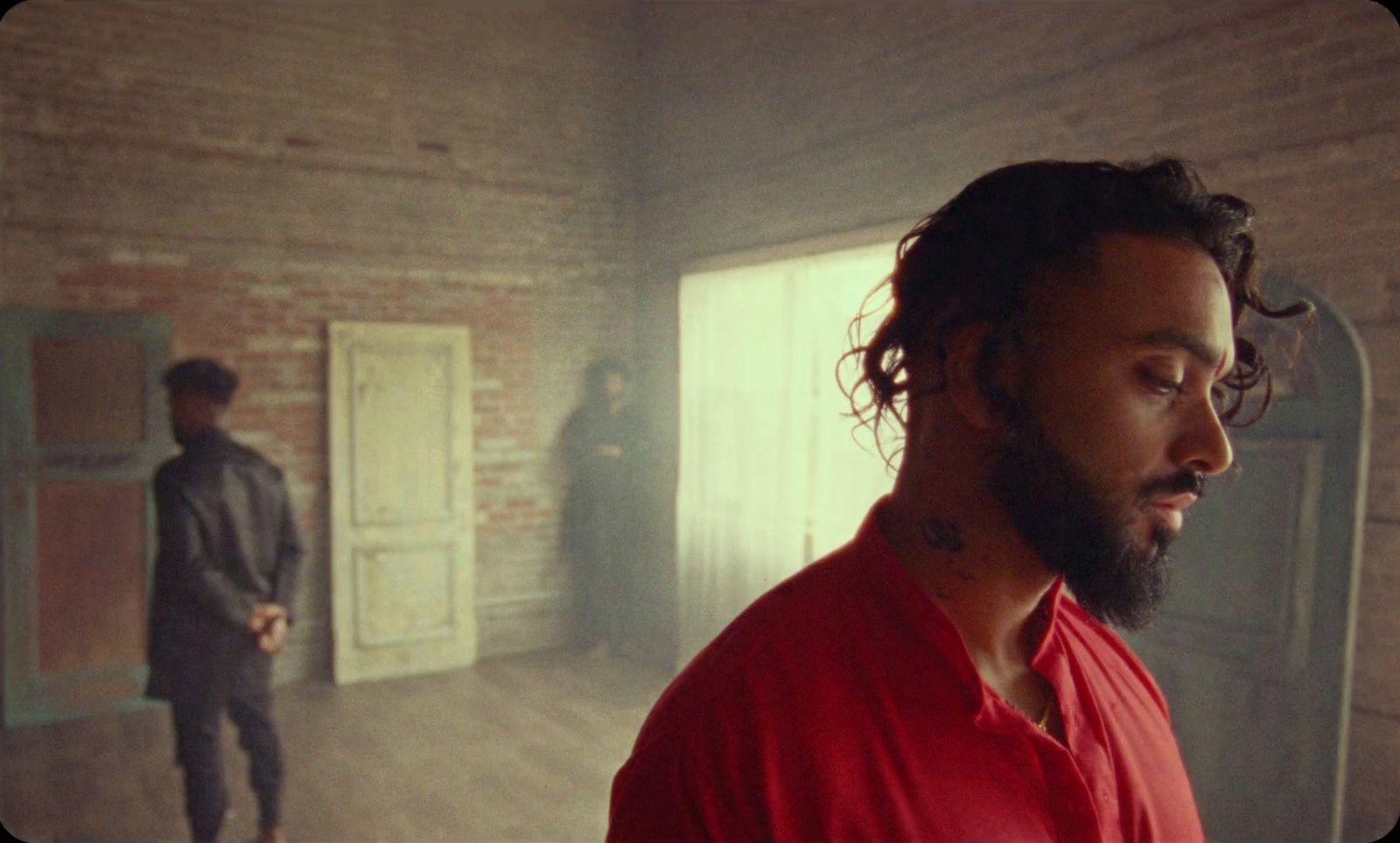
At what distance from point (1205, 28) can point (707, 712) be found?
9.46ft

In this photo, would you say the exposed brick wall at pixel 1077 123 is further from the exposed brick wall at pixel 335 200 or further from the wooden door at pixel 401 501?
the wooden door at pixel 401 501

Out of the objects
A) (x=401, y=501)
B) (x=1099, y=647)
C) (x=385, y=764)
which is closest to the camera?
(x=1099, y=647)

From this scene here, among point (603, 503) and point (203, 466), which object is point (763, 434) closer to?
point (603, 503)

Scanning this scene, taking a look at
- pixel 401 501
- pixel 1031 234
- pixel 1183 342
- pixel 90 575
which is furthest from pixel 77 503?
pixel 1183 342

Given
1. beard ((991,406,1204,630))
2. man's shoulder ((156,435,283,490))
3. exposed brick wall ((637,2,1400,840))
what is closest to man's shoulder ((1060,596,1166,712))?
beard ((991,406,1204,630))

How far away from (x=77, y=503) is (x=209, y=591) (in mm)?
2260

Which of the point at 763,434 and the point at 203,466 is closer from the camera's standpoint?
the point at 203,466

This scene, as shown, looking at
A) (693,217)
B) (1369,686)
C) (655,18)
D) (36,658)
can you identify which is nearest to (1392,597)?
(1369,686)

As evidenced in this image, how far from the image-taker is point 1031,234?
3.40 feet

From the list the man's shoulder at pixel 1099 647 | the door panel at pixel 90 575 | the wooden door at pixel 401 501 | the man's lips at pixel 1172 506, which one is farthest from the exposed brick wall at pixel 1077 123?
the door panel at pixel 90 575

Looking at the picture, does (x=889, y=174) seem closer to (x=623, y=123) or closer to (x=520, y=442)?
(x=623, y=123)

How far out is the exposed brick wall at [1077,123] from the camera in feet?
8.09

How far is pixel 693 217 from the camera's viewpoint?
530 cm

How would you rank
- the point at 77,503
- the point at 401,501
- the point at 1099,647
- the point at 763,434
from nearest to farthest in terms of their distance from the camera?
the point at 1099,647
the point at 77,503
the point at 763,434
the point at 401,501
